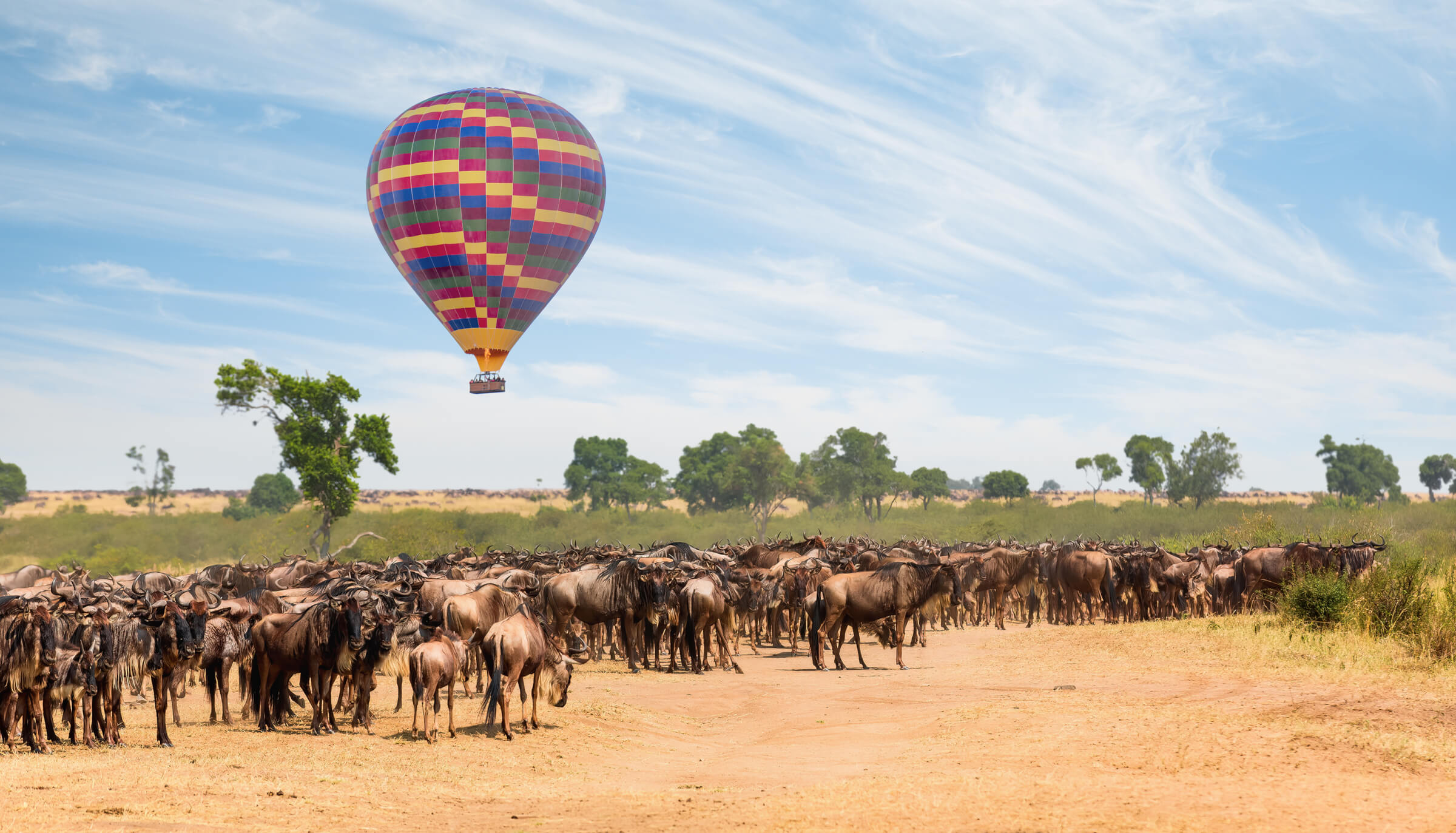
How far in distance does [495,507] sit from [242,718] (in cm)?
12325

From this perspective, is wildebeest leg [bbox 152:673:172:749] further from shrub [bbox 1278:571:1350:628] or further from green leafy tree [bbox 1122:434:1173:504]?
green leafy tree [bbox 1122:434:1173:504]

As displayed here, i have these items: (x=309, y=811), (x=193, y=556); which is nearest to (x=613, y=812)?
(x=309, y=811)

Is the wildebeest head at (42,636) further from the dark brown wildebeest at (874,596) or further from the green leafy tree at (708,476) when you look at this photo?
the green leafy tree at (708,476)

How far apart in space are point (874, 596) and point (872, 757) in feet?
31.7

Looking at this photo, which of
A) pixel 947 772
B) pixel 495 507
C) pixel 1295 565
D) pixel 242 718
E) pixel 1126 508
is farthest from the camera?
pixel 495 507

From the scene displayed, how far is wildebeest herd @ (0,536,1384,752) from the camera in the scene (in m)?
14.4

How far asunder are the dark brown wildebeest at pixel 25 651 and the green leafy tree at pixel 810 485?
96547 mm

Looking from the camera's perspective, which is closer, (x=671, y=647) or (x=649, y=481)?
(x=671, y=647)

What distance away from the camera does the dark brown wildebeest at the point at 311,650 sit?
1514 cm

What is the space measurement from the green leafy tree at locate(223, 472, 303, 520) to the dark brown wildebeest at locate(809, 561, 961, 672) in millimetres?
106243

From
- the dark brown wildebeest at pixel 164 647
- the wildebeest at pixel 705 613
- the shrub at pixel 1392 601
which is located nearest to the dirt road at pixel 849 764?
the dark brown wildebeest at pixel 164 647

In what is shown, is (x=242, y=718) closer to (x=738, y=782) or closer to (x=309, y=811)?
(x=309, y=811)

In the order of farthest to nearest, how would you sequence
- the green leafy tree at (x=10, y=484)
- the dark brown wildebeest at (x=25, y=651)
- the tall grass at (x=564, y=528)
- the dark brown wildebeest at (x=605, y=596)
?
the green leafy tree at (x=10, y=484) < the tall grass at (x=564, y=528) < the dark brown wildebeest at (x=605, y=596) < the dark brown wildebeest at (x=25, y=651)

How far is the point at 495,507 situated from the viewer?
137875mm
